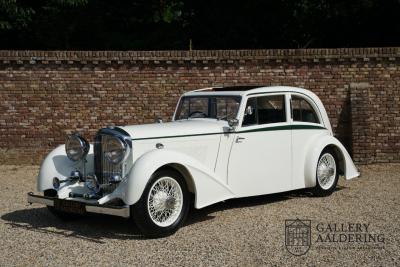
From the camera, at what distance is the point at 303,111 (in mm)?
8148

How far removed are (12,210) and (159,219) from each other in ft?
9.07

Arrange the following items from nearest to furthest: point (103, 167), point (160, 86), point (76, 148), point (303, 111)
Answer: point (103, 167) → point (76, 148) → point (303, 111) → point (160, 86)

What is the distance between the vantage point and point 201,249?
17.9 ft

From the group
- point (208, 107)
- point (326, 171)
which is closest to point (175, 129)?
point (208, 107)

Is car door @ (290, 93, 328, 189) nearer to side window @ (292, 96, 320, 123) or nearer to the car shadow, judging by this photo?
side window @ (292, 96, 320, 123)

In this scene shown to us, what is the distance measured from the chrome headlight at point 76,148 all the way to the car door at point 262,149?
187 cm

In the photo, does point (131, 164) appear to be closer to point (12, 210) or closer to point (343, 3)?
point (12, 210)

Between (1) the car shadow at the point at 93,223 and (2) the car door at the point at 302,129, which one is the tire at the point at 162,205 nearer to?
(1) the car shadow at the point at 93,223

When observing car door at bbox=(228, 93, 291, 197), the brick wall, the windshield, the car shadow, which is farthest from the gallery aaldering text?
the brick wall

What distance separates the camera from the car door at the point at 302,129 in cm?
779

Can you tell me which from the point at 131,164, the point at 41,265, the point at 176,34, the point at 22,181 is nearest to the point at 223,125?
the point at 131,164

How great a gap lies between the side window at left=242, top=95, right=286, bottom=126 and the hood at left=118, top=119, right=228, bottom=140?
1.34ft

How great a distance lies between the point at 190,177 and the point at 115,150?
3.07 feet

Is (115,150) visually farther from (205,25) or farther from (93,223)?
(205,25)
